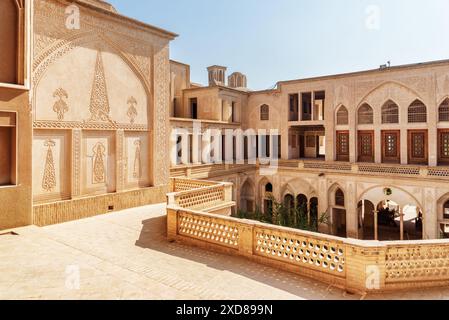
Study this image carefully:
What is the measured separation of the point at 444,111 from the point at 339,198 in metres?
7.36

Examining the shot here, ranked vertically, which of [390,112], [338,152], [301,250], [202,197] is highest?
[390,112]

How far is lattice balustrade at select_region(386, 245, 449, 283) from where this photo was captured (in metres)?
5.39

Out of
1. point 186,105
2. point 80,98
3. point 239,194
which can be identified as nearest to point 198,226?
point 80,98

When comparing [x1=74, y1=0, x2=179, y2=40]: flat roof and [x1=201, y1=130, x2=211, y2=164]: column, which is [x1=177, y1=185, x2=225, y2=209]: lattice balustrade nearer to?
[x1=74, y1=0, x2=179, y2=40]: flat roof

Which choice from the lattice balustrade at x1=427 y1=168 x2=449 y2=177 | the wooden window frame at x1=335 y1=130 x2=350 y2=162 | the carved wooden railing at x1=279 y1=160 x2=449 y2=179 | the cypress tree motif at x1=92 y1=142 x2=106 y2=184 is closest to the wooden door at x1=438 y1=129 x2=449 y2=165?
the lattice balustrade at x1=427 y1=168 x2=449 y2=177

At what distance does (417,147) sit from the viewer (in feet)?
58.8

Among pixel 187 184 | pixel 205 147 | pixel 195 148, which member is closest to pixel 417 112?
pixel 205 147

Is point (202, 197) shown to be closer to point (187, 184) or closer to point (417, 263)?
point (187, 184)

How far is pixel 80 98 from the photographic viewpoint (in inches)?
375

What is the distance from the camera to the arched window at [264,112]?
23.0 meters

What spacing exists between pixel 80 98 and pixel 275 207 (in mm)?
15070

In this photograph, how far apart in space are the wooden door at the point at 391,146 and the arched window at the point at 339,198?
319 cm

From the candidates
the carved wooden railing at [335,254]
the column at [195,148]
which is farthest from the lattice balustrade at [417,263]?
the column at [195,148]
